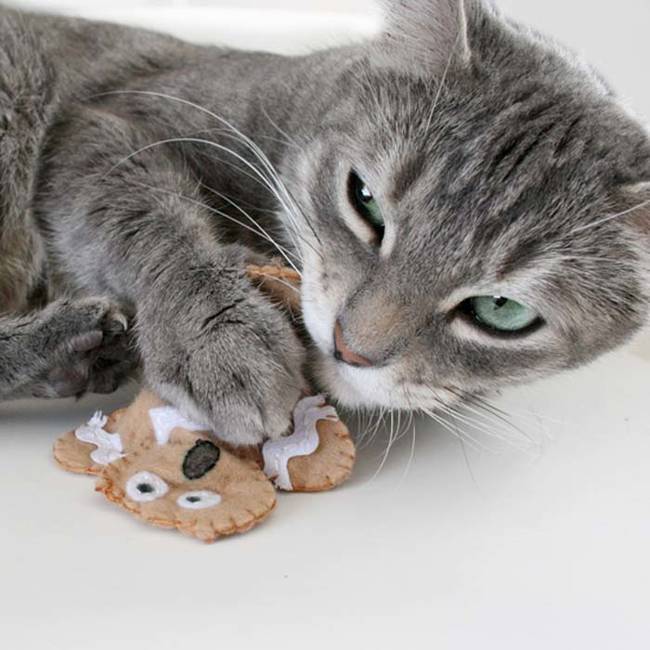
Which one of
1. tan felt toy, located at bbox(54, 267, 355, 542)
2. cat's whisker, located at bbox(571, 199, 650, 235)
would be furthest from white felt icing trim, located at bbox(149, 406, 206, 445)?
cat's whisker, located at bbox(571, 199, 650, 235)

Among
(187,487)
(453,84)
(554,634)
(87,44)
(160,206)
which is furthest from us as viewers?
(87,44)

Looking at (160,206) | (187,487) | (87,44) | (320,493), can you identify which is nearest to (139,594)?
(187,487)

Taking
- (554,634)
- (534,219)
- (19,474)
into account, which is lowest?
(19,474)

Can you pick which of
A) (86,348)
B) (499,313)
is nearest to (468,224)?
(499,313)

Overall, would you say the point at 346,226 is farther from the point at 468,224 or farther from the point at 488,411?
the point at 488,411

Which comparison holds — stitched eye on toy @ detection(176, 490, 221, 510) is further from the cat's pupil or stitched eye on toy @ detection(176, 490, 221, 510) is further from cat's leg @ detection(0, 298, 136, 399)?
the cat's pupil

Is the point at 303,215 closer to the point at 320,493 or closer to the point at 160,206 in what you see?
the point at 160,206

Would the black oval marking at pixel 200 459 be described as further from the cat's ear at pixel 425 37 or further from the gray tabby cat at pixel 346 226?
the cat's ear at pixel 425 37
